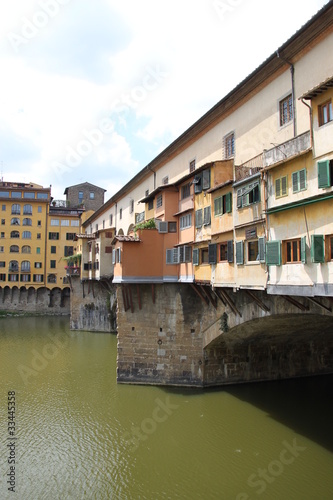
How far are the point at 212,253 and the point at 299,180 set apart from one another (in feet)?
18.9

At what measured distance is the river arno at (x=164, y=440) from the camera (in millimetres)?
11492

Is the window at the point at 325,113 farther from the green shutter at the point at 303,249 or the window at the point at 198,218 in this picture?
the window at the point at 198,218

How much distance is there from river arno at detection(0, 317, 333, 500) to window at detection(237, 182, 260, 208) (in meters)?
8.53

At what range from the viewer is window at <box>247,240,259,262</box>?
1305cm

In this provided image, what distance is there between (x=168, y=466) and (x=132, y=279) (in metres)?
8.99

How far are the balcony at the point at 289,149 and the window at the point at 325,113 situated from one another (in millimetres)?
575

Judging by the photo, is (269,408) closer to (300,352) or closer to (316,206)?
(300,352)

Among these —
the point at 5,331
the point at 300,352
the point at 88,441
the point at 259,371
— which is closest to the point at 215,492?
the point at 88,441

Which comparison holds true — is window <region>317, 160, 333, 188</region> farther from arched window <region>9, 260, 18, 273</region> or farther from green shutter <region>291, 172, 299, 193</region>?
arched window <region>9, 260, 18, 273</region>

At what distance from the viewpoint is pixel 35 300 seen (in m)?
56.3

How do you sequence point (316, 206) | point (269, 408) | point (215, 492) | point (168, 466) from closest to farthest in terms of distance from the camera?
point (316, 206), point (215, 492), point (168, 466), point (269, 408)

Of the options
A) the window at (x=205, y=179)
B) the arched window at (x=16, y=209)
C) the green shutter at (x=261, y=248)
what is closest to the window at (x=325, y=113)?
the green shutter at (x=261, y=248)

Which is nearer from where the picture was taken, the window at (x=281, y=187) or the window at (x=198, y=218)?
the window at (x=281, y=187)

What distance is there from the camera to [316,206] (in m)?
10.1
